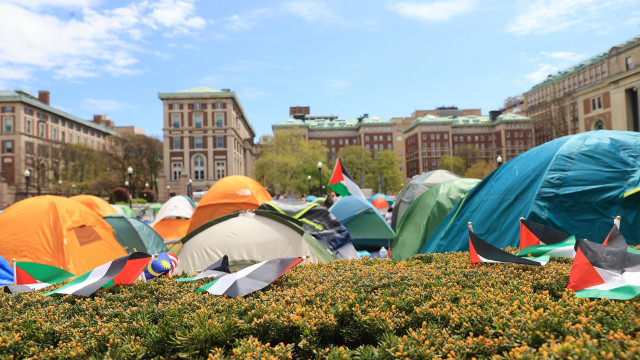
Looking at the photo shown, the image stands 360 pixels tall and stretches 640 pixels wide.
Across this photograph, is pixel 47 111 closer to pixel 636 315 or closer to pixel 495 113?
pixel 636 315

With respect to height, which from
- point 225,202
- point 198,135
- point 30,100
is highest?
point 30,100

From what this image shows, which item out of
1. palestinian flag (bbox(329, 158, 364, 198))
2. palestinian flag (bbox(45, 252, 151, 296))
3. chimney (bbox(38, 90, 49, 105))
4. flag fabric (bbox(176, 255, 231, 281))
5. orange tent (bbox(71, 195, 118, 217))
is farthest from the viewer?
chimney (bbox(38, 90, 49, 105))

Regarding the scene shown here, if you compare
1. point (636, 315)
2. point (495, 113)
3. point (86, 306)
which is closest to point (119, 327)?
point (86, 306)

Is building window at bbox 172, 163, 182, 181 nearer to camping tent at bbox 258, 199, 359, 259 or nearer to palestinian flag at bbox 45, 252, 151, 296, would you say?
camping tent at bbox 258, 199, 359, 259

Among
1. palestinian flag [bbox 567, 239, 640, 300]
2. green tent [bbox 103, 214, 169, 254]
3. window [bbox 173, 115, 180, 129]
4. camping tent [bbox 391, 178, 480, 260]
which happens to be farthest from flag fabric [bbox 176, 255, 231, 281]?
window [bbox 173, 115, 180, 129]

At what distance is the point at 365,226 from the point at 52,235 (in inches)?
333

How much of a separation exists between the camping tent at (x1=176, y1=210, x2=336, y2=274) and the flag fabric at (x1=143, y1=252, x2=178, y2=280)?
1.97 ft

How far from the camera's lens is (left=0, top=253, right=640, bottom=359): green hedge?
95.0 inches

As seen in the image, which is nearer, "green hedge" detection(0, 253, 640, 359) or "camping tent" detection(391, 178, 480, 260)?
"green hedge" detection(0, 253, 640, 359)

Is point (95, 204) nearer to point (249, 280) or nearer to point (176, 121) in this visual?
point (249, 280)

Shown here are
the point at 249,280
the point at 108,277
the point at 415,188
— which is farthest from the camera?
the point at 415,188

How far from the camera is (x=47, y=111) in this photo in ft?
235

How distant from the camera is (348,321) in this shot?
10.1ft

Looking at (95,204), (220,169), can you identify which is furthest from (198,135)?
(95,204)
